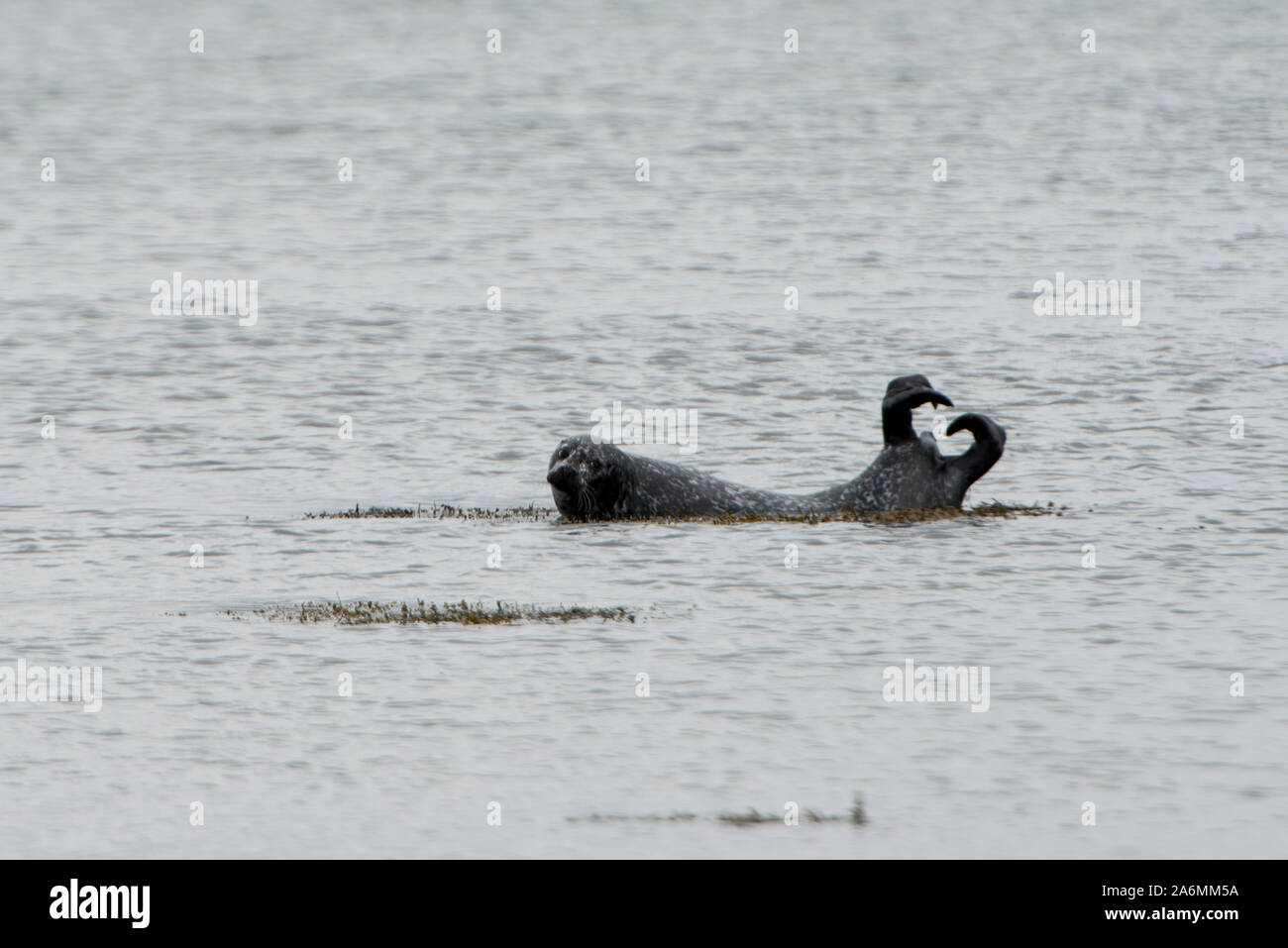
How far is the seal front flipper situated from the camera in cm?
2053

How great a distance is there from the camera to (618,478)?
21.5 metres

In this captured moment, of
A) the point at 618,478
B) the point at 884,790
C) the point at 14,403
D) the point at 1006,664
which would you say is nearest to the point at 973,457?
the point at 618,478

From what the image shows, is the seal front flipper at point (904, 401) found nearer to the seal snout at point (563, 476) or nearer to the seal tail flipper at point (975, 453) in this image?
the seal tail flipper at point (975, 453)

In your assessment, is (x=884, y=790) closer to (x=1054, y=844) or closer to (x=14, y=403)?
(x=1054, y=844)

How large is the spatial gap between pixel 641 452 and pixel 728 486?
4958 millimetres

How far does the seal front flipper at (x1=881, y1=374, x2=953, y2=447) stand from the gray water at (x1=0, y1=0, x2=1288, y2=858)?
92cm

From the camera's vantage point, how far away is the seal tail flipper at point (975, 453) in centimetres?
2098

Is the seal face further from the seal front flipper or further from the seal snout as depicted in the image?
the seal front flipper

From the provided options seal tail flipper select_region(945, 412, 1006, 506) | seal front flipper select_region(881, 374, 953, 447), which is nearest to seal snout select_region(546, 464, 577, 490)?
seal front flipper select_region(881, 374, 953, 447)

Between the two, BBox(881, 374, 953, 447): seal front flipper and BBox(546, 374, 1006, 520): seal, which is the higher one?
BBox(881, 374, 953, 447): seal front flipper

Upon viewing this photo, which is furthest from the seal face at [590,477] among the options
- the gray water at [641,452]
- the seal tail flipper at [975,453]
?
the seal tail flipper at [975,453]

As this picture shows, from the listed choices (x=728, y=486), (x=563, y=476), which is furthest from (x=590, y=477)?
(x=728, y=486)
